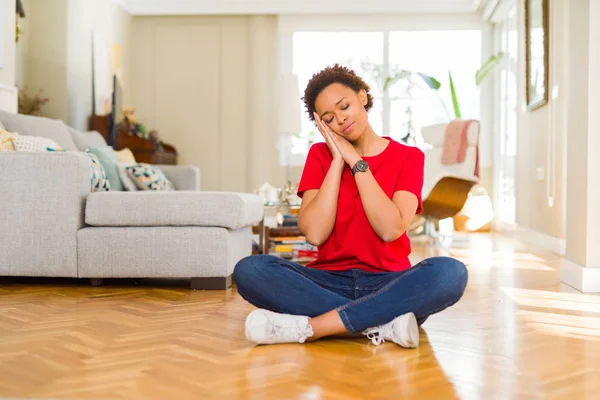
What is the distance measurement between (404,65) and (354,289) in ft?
21.1

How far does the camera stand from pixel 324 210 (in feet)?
6.88

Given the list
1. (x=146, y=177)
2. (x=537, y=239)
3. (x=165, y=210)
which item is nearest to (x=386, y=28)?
(x=537, y=239)

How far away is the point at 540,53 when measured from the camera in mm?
5426

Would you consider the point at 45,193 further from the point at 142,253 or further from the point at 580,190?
the point at 580,190

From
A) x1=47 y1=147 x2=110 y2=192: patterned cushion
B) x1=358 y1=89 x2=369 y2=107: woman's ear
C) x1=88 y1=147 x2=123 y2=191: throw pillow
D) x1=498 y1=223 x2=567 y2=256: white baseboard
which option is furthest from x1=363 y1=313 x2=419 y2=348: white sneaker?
x1=498 y1=223 x2=567 y2=256: white baseboard

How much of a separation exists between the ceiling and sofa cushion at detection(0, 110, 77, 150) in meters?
3.97

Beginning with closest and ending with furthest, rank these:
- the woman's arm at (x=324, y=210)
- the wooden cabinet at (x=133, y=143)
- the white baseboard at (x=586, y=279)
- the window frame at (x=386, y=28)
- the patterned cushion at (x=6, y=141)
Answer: the woman's arm at (x=324, y=210)
the white baseboard at (x=586, y=279)
the patterned cushion at (x=6, y=141)
the wooden cabinet at (x=133, y=143)
the window frame at (x=386, y=28)

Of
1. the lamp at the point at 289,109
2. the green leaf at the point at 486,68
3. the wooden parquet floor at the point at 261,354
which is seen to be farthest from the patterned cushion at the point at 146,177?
the green leaf at the point at 486,68

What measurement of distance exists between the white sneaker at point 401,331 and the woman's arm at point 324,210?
33cm

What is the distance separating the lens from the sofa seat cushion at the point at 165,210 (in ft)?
10.7

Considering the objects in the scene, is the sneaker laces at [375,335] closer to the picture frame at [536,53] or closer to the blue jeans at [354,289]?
the blue jeans at [354,289]

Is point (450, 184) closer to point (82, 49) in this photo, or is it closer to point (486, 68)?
point (486, 68)

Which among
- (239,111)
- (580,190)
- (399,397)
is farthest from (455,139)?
(399,397)

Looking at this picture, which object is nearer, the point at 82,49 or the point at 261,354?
the point at 261,354
